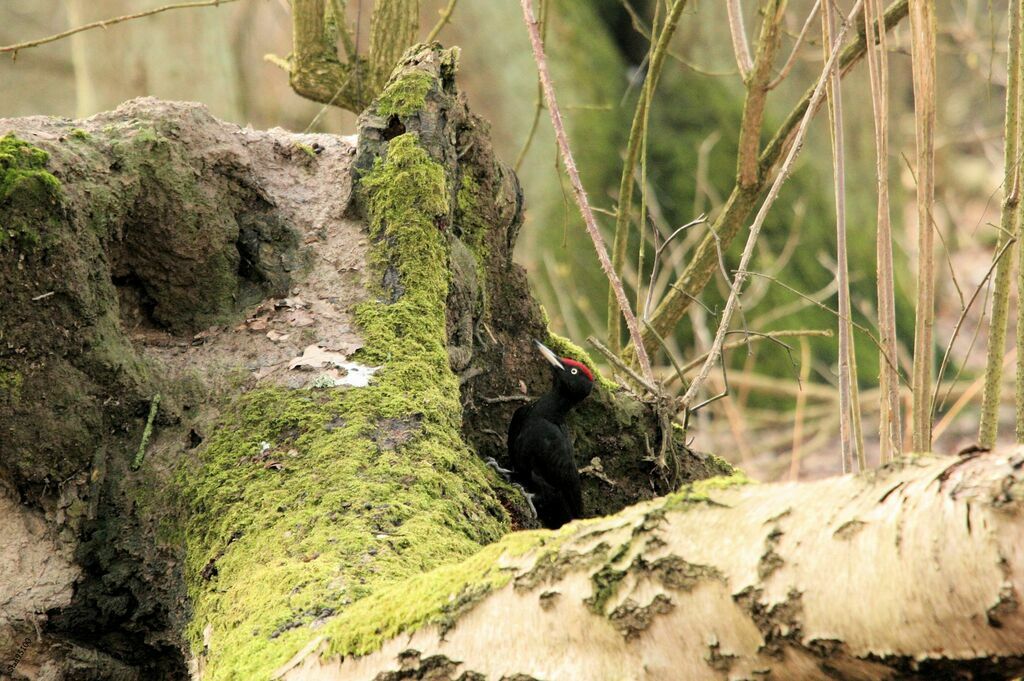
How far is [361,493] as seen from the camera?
8.54 feet

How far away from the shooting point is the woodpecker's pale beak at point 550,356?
399 centimetres

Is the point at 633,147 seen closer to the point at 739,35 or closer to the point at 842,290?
the point at 739,35

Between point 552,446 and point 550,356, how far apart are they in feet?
1.25

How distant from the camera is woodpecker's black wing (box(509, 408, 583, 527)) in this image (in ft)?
12.6

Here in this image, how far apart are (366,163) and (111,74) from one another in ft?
22.7

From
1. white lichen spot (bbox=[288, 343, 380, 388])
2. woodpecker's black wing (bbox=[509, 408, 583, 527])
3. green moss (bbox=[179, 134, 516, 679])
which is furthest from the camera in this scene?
woodpecker's black wing (bbox=[509, 408, 583, 527])

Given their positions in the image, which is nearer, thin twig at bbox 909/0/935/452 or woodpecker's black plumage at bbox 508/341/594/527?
thin twig at bbox 909/0/935/452

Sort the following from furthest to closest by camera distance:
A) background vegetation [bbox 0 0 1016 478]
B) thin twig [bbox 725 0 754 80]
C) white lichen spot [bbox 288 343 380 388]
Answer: background vegetation [bbox 0 0 1016 478], thin twig [bbox 725 0 754 80], white lichen spot [bbox 288 343 380 388]

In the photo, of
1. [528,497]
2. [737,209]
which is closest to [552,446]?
[528,497]

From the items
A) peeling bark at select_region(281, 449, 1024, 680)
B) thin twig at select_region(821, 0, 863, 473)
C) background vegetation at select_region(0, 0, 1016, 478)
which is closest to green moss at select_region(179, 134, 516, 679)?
peeling bark at select_region(281, 449, 1024, 680)

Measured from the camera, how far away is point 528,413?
4.04 meters

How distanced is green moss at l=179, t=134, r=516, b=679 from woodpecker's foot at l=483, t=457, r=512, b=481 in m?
0.50

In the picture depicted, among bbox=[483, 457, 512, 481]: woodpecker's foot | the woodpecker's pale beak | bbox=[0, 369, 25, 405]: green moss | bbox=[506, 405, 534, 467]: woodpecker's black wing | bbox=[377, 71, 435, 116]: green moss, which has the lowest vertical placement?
bbox=[483, 457, 512, 481]: woodpecker's foot

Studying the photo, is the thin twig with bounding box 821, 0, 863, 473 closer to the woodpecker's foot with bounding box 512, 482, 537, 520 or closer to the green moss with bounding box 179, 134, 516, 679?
the green moss with bounding box 179, 134, 516, 679
